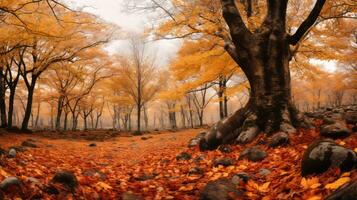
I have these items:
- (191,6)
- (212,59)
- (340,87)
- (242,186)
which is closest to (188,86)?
(212,59)

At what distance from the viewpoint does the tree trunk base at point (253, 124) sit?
6.33 m

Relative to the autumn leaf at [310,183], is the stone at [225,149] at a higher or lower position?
higher

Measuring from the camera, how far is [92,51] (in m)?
20.6

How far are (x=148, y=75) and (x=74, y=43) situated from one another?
11.2m

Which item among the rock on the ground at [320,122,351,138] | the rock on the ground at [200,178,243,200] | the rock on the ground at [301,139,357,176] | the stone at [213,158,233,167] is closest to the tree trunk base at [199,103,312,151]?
A: the rock on the ground at [320,122,351,138]

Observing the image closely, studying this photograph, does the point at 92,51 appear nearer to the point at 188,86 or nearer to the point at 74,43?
the point at 74,43

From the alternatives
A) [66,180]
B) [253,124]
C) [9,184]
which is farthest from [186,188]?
A: [253,124]

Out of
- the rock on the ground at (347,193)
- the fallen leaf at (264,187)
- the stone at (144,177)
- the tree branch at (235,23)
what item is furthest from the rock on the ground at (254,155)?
the tree branch at (235,23)

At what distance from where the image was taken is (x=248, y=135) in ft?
21.2

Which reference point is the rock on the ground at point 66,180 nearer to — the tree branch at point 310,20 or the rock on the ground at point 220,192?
the rock on the ground at point 220,192

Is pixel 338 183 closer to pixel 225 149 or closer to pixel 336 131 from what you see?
pixel 336 131

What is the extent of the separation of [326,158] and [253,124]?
358 cm

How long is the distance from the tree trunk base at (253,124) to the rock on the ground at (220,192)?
10.3 ft

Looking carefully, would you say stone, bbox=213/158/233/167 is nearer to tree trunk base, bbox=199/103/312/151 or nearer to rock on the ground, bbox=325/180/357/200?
tree trunk base, bbox=199/103/312/151
